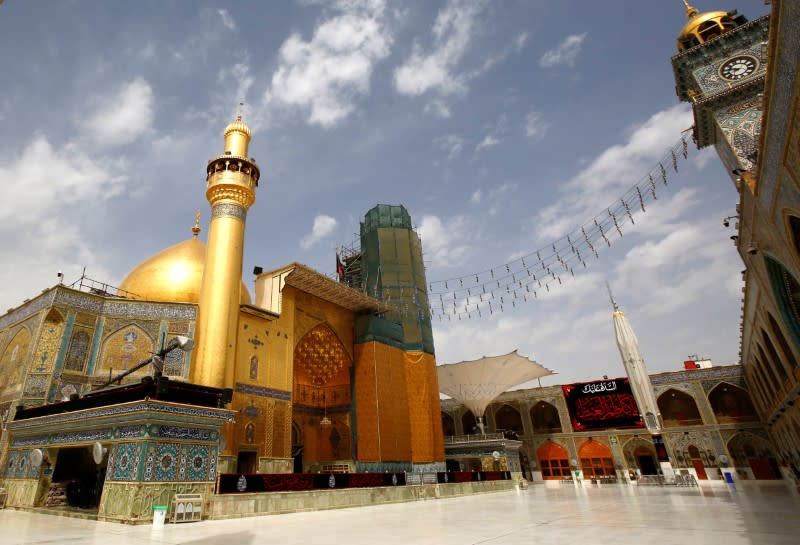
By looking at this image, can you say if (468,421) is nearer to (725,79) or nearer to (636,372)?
(636,372)

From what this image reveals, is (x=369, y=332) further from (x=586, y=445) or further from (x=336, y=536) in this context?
(x=586, y=445)

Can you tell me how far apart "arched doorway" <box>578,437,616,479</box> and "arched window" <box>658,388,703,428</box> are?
4.17m

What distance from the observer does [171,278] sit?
18062 millimetres

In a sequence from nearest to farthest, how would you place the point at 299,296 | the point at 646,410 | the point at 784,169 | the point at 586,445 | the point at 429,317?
1. the point at 784,169
2. the point at 646,410
3. the point at 299,296
4. the point at 429,317
5. the point at 586,445

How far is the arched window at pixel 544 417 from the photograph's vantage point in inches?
1259

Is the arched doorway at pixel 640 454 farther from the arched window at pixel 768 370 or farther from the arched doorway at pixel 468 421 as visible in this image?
the arched doorway at pixel 468 421

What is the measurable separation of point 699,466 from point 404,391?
19.2 metres

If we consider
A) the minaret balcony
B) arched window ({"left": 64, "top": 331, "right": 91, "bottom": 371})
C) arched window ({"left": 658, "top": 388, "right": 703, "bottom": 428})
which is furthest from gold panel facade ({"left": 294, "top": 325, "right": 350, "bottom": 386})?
arched window ({"left": 658, "top": 388, "right": 703, "bottom": 428})

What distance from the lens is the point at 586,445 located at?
97.0ft

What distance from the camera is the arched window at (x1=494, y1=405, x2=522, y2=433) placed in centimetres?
3312

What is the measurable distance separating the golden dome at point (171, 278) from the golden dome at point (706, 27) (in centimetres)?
1961

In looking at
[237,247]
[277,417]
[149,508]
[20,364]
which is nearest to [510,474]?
[277,417]

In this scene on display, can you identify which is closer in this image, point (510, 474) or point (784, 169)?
point (784, 169)

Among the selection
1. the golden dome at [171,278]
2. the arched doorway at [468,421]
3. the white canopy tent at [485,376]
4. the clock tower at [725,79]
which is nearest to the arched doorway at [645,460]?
the white canopy tent at [485,376]
